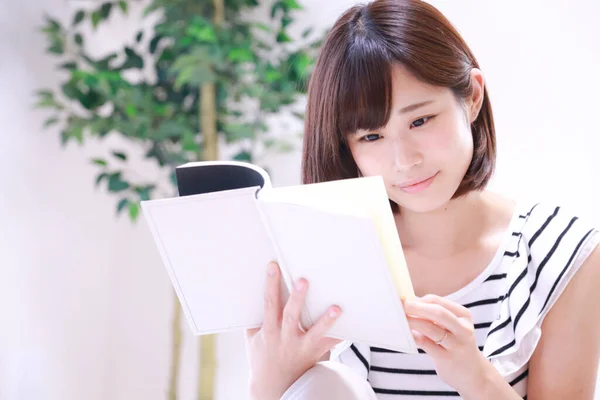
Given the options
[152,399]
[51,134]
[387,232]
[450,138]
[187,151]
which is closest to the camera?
[387,232]

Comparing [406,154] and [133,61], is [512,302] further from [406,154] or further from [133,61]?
[133,61]

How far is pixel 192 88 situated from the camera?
1807 mm

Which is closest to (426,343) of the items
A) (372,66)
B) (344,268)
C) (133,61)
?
(344,268)

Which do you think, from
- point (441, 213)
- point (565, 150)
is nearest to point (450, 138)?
point (441, 213)

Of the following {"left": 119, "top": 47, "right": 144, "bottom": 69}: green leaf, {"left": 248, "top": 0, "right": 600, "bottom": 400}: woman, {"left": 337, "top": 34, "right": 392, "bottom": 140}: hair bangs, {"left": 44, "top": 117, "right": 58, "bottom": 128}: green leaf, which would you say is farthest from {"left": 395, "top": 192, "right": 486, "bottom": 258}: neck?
{"left": 44, "top": 117, "right": 58, "bottom": 128}: green leaf

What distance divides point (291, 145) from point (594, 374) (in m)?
0.97

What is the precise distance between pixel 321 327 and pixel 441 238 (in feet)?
1.13

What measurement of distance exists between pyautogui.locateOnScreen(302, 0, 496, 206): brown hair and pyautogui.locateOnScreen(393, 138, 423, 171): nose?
3cm

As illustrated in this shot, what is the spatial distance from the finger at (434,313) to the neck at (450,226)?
34 cm

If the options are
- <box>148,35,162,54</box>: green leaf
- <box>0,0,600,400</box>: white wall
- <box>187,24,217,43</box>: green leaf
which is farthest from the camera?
<box>148,35,162,54</box>: green leaf

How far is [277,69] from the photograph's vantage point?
1.75 metres

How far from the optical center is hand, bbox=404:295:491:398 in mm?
756

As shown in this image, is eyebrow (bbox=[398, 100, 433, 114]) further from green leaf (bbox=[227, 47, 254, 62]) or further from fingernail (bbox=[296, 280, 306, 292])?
green leaf (bbox=[227, 47, 254, 62])

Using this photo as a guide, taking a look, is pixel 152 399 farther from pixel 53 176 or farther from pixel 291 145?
pixel 291 145
